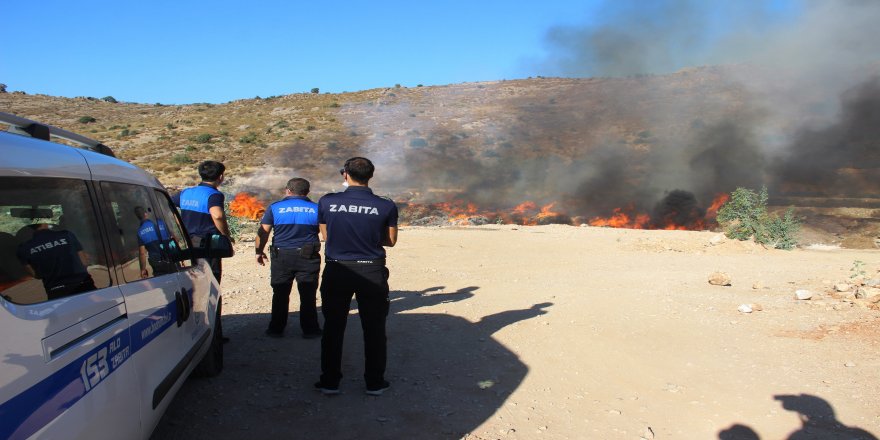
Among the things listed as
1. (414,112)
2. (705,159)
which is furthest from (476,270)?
(414,112)

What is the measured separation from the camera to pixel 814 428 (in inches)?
149

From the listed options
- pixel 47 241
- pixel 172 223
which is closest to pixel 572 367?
pixel 172 223

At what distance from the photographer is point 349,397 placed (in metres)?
4.36

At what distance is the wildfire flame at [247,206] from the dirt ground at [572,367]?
1535 centimetres

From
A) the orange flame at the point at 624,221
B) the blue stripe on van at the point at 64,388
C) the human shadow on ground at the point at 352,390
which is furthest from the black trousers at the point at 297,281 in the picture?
the orange flame at the point at 624,221

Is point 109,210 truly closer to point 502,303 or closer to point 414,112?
point 502,303

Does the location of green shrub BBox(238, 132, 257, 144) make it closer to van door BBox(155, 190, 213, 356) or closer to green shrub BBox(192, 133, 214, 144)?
green shrub BBox(192, 133, 214, 144)

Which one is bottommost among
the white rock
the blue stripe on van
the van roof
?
the white rock

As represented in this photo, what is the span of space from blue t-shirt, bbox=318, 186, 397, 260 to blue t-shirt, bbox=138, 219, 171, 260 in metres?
1.09

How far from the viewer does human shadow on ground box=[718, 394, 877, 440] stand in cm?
368

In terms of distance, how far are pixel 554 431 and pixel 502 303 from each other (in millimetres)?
3894

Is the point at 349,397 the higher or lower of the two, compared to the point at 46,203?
lower

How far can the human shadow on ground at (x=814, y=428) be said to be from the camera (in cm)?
368

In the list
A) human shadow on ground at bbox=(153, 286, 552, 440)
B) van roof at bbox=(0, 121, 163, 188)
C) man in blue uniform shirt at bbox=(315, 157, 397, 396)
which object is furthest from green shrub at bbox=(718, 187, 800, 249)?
van roof at bbox=(0, 121, 163, 188)
